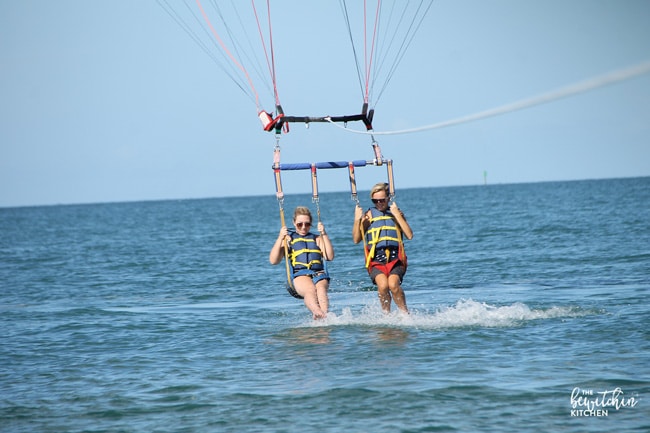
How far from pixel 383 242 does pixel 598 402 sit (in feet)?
15.4

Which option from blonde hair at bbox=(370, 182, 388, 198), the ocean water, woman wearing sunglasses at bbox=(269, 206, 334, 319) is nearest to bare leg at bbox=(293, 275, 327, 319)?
woman wearing sunglasses at bbox=(269, 206, 334, 319)

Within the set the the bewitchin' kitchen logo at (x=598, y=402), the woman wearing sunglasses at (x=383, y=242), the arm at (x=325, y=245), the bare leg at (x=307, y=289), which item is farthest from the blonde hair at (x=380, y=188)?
the the bewitchin' kitchen logo at (x=598, y=402)

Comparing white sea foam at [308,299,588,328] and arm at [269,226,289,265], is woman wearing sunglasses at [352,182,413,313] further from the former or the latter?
arm at [269,226,289,265]

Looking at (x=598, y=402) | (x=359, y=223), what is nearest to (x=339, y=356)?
(x=359, y=223)

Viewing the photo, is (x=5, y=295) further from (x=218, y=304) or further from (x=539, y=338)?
(x=539, y=338)

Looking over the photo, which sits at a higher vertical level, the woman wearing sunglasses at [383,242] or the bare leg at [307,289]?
the woman wearing sunglasses at [383,242]

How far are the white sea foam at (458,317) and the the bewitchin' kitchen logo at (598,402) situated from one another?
4.00 metres

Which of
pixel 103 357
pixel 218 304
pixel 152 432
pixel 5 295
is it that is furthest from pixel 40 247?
pixel 152 432

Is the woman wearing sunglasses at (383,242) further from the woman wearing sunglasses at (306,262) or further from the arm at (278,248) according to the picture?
the arm at (278,248)

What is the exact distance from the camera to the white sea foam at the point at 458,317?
13.0 m

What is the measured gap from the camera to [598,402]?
842 centimetres

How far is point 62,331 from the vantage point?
14.8 metres

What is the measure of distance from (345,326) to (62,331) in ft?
16.3

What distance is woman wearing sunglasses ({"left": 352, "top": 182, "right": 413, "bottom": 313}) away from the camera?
1253 centimetres
